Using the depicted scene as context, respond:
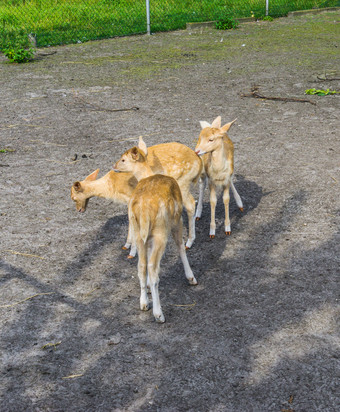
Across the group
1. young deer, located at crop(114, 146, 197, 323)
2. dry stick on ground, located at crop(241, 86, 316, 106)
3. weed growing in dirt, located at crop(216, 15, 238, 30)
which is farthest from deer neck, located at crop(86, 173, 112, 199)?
weed growing in dirt, located at crop(216, 15, 238, 30)

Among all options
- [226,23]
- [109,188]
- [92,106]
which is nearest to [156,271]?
[109,188]

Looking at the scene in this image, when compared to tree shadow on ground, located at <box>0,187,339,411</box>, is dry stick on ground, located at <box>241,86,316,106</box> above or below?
above

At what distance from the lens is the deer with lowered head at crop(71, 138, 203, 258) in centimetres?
534

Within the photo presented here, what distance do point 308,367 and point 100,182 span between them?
114 inches

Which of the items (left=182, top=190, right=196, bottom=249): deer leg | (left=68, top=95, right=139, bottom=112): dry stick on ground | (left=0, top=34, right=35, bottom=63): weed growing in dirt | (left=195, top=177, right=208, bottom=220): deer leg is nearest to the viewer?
(left=182, top=190, right=196, bottom=249): deer leg

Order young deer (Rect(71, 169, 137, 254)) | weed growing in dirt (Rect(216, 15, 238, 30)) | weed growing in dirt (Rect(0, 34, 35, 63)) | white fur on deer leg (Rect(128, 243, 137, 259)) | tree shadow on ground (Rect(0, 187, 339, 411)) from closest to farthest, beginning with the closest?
tree shadow on ground (Rect(0, 187, 339, 411)) < white fur on deer leg (Rect(128, 243, 137, 259)) < young deer (Rect(71, 169, 137, 254)) < weed growing in dirt (Rect(0, 34, 35, 63)) < weed growing in dirt (Rect(216, 15, 238, 30))

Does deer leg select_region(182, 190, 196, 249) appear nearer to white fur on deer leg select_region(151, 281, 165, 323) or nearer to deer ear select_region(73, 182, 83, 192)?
deer ear select_region(73, 182, 83, 192)

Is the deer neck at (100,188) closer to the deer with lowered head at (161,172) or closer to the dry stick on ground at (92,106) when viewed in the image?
the deer with lowered head at (161,172)

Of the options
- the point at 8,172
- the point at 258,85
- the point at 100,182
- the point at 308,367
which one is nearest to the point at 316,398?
the point at 308,367

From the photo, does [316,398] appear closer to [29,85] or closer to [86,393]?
[86,393]

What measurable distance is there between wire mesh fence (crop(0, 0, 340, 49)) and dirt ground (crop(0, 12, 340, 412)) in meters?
5.42

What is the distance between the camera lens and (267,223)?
5.83 metres

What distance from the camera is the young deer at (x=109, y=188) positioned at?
218 inches

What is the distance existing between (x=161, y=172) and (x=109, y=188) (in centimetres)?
62
